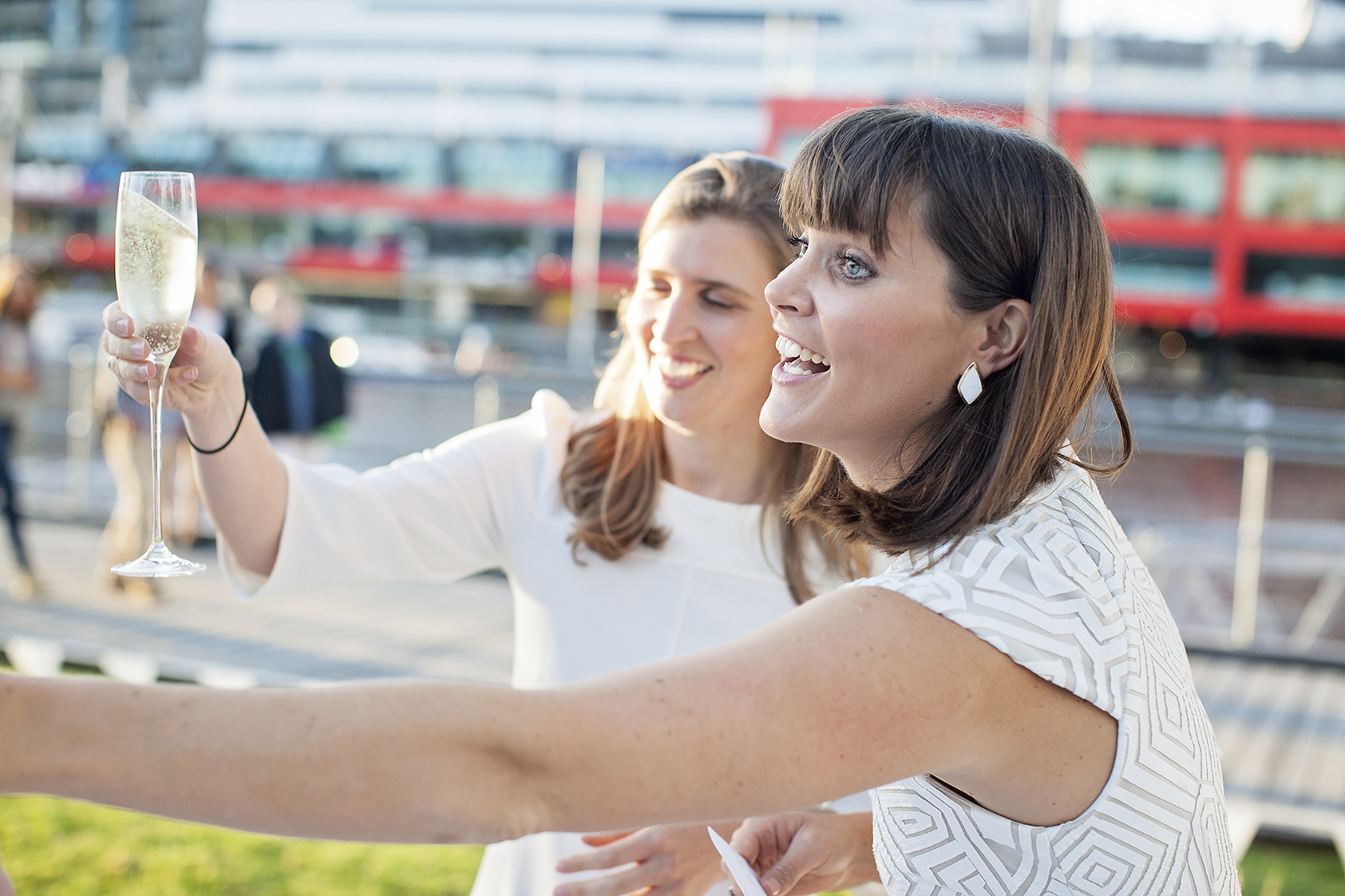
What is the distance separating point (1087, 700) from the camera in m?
1.01

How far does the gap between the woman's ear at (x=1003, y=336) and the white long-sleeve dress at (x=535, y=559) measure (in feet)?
2.64

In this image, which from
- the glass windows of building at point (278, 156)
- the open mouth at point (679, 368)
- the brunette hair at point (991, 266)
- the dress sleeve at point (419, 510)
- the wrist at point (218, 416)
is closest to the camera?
the brunette hair at point (991, 266)

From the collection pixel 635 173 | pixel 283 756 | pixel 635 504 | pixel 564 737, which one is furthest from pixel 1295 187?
pixel 283 756

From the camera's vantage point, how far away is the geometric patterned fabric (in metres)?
0.99

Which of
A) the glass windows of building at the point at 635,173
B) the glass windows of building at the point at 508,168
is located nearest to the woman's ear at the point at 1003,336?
the glass windows of building at the point at 635,173

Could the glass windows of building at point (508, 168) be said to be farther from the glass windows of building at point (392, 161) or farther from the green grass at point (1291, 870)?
the green grass at point (1291, 870)

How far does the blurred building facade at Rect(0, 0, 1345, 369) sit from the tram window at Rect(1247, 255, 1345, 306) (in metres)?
0.09

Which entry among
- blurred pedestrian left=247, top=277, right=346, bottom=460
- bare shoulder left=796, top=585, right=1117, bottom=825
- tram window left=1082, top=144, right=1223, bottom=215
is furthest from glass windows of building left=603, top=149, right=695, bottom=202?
bare shoulder left=796, top=585, right=1117, bottom=825

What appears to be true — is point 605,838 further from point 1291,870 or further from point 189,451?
point 189,451

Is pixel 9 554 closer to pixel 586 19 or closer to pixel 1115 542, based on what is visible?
pixel 1115 542

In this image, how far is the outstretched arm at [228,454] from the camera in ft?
5.38

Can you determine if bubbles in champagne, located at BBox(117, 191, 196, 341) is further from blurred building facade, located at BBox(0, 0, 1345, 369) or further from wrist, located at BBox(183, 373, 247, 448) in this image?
blurred building facade, located at BBox(0, 0, 1345, 369)

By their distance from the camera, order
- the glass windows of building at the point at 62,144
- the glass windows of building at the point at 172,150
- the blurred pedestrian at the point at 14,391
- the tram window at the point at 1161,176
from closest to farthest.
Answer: the blurred pedestrian at the point at 14,391, the tram window at the point at 1161,176, the glass windows of building at the point at 172,150, the glass windows of building at the point at 62,144

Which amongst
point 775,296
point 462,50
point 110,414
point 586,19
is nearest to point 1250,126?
point 110,414
